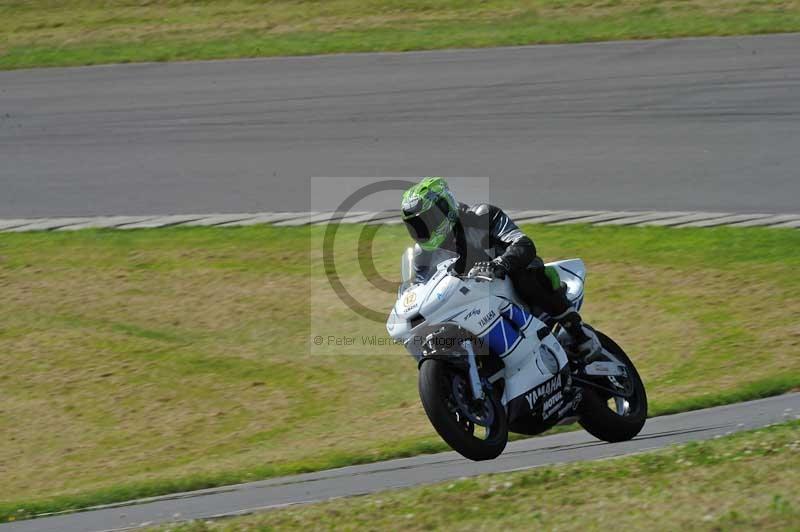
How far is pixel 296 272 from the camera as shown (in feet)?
44.2

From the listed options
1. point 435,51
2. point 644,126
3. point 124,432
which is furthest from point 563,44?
point 124,432

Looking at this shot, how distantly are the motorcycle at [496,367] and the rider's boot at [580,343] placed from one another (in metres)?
0.04

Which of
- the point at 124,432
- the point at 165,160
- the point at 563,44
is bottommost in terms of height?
the point at 124,432

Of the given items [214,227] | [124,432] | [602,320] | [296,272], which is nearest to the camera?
[124,432]

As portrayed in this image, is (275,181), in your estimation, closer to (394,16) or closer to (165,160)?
(165,160)

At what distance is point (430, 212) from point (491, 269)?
20.5 inches

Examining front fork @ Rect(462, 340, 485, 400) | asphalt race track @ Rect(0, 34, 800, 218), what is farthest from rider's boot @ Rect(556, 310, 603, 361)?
asphalt race track @ Rect(0, 34, 800, 218)

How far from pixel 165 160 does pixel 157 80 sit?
11.5 feet

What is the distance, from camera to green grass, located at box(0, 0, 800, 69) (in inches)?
824

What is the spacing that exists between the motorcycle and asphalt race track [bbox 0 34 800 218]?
638 cm

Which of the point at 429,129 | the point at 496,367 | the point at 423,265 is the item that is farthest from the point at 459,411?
the point at 429,129

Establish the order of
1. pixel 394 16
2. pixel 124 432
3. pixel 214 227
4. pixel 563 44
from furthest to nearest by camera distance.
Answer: pixel 394 16 → pixel 563 44 → pixel 214 227 → pixel 124 432

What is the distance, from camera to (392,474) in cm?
820

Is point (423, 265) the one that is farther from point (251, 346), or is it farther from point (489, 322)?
point (251, 346)
